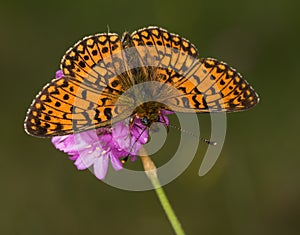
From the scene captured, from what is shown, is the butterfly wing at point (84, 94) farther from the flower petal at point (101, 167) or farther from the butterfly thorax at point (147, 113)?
the flower petal at point (101, 167)

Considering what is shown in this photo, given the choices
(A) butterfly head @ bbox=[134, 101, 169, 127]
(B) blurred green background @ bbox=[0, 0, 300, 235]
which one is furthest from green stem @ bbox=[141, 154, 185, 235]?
(B) blurred green background @ bbox=[0, 0, 300, 235]

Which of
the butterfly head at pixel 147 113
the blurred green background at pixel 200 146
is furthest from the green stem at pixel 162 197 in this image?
the blurred green background at pixel 200 146

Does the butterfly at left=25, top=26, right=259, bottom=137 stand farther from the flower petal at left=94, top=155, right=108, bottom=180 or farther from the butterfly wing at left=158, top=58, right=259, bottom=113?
the flower petal at left=94, top=155, right=108, bottom=180

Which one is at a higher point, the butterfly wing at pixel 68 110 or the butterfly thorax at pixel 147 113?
the butterfly wing at pixel 68 110

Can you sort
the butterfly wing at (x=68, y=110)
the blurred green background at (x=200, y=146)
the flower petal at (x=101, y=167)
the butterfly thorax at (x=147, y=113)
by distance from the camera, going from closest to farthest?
the butterfly wing at (x=68, y=110)
the butterfly thorax at (x=147, y=113)
the flower petal at (x=101, y=167)
the blurred green background at (x=200, y=146)

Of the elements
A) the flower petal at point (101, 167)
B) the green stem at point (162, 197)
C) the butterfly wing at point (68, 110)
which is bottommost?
the green stem at point (162, 197)

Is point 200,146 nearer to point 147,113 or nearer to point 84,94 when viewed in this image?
point 147,113

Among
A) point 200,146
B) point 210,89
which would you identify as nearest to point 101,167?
point 210,89
